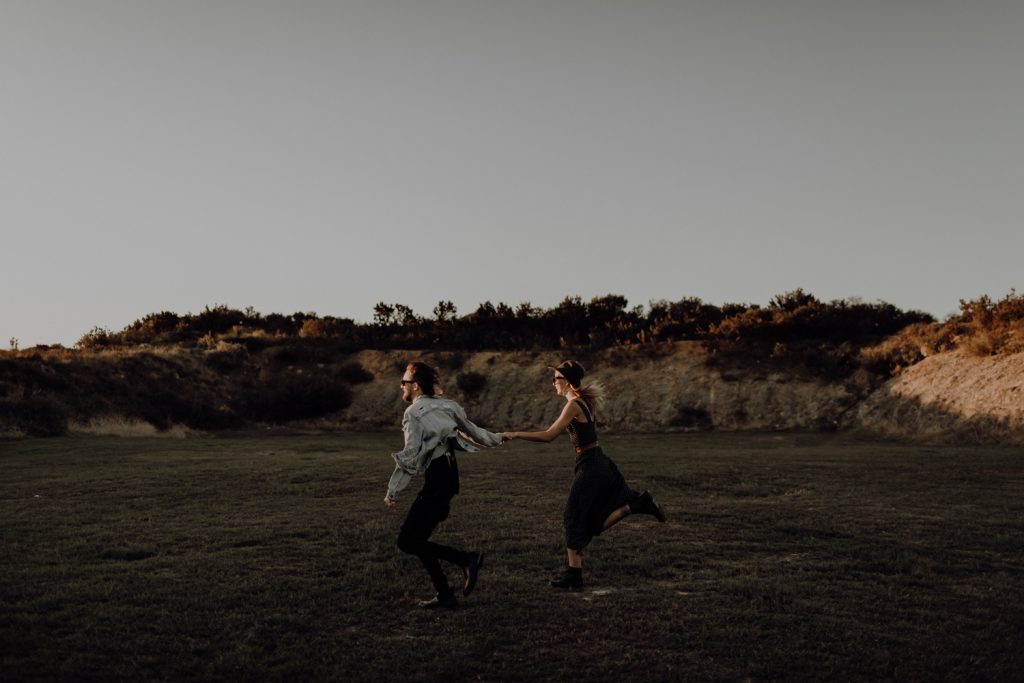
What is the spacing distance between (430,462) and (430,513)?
0.52 meters

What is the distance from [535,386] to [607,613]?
1350 inches

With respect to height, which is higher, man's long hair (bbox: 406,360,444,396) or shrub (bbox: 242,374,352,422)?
man's long hair (bbox: 406,360,444,396)

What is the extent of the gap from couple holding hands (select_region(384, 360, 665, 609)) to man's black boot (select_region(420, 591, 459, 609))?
0.01m

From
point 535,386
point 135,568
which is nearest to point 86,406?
point 535,386

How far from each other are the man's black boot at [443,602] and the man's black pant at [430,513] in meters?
0.14

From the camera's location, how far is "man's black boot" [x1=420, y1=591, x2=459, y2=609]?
27.8 feet

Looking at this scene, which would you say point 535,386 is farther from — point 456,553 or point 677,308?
point 456,553

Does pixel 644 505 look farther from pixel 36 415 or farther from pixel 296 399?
pixel 296 399

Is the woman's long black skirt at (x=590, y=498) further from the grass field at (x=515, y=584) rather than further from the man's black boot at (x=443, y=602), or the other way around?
the man's black boot at (x=443, y=602)

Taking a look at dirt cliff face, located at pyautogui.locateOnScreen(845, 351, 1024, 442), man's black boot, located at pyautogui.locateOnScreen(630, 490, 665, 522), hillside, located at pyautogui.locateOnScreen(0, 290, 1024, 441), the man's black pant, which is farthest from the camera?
hillside, located at pyautogui.locateOnScreen(0, 290, 1024, 441)

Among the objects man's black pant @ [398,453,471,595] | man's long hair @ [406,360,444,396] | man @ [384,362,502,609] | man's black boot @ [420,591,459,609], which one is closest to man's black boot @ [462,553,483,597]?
man @ [384,362,502,609]

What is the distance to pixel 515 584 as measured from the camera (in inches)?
369

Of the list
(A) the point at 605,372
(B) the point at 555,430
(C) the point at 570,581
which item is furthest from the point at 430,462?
(A) the point at 605,372

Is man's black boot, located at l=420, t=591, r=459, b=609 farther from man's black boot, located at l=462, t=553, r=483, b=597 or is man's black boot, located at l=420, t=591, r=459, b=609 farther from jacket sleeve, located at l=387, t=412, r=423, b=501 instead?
jacket sleeve, located at l=387, t=412, r=423, b=501
